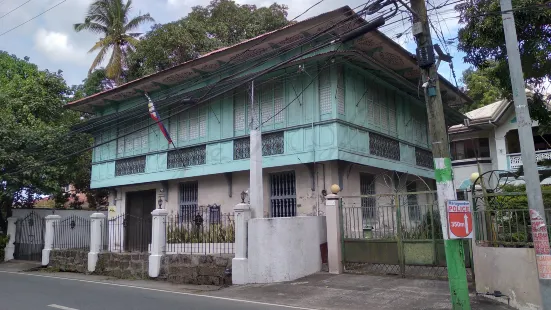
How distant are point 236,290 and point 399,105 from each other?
975 cm

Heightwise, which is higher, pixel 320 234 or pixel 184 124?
pixel 184 124

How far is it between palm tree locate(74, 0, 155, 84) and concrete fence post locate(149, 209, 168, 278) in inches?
626

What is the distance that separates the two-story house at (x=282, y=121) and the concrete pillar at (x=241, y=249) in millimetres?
2458

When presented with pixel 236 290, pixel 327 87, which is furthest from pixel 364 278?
pixel 327 87

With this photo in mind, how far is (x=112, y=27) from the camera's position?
89.2 feet

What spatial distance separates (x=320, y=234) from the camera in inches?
477

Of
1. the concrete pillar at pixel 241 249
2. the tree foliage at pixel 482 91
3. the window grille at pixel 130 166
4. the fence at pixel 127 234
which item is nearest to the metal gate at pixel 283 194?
the concrete pillar at pixel 241 249

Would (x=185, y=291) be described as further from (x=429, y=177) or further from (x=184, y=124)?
(x=429, y=177)

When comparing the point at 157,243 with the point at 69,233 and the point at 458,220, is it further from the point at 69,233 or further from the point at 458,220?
the point at 458,220

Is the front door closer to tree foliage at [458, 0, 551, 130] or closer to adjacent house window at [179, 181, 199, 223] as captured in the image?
adjacent house window at [179, 181, 199, 223]

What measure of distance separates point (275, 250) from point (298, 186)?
10.7 ft

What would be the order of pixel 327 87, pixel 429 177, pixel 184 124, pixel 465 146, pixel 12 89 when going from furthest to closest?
pixel 465 146 → pixel 12 89 → pixel 429 177 → pixel 184 124 → pixel 327 87

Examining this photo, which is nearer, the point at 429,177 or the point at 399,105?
the point at 399,105

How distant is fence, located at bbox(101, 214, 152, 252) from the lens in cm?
1521
